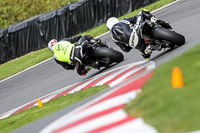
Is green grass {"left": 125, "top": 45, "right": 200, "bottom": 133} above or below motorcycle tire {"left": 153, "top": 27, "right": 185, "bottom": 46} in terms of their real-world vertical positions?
above

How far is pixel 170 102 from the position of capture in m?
4.21

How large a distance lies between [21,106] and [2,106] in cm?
121

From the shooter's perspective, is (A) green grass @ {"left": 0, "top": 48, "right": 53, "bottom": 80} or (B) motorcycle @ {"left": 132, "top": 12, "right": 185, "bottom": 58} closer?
(B) motorcycle @ {"left": 132, "top": 12, "right": 185, "bottom": 58}

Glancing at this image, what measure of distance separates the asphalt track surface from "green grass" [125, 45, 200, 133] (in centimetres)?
321

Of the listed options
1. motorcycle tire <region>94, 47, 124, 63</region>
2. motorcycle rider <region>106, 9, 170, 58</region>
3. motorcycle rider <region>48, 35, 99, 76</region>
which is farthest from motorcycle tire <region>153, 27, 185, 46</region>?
motorcycle rider <region>48, 35, 99, 76</region>

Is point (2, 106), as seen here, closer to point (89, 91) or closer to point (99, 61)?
point (99, 61)

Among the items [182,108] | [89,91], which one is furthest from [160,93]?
[89,91]

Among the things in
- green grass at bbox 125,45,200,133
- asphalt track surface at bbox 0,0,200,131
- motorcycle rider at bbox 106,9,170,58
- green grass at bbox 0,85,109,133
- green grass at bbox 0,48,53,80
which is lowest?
green grass at bbox 0,48,53,80

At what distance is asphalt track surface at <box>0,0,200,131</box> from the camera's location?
33.4 ft

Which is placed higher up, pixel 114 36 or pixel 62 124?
pixel 62 124

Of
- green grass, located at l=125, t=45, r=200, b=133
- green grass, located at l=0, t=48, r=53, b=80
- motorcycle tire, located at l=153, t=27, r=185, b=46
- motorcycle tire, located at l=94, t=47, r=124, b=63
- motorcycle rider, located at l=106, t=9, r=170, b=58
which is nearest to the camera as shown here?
green grass, located at l=125, t=45, r=200, b=133

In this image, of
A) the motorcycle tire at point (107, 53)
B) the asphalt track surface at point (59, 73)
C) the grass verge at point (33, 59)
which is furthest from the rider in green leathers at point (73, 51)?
the grass verge at point (33, 59)

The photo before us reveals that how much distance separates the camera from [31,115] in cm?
827

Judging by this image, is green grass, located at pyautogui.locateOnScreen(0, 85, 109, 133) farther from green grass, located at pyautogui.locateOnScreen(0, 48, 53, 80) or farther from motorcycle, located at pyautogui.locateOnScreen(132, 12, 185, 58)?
green grass, located at pyautogui.locateOnScreen(0, 48, 53, 80)
